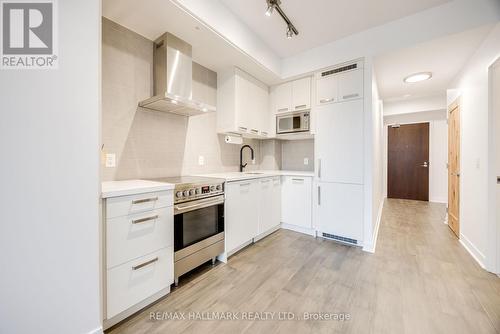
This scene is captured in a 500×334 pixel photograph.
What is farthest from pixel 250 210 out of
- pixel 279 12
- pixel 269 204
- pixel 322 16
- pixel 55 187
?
pixel 322 16

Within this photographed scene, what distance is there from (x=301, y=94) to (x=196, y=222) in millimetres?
2475

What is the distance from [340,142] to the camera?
107 inches

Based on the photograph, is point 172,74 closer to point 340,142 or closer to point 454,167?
point 340,142

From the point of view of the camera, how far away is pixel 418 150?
5.52 metres

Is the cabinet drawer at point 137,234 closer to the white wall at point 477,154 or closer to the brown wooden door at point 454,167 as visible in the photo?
the white wall at point 477,154

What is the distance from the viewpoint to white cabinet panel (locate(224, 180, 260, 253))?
228 centimetres

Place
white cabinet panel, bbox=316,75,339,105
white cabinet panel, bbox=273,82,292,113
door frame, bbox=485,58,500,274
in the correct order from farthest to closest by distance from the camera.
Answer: white cabinet panel, bbox=273,82,292,113 < white cabinet panel, bbox=316,75,339,105 < door frame, bbox=485,58,500,274

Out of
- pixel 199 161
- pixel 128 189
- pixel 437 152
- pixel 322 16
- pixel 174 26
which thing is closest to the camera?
pixel 128 189

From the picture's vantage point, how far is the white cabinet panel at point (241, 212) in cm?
228

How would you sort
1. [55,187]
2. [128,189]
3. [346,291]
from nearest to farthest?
[55,187] < [128,189] < [346,291]

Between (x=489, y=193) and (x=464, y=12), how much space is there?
5.94 feet

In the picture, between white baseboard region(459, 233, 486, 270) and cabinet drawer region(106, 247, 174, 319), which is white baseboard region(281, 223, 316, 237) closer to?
white baseboard region(459, 233, 486, 270)

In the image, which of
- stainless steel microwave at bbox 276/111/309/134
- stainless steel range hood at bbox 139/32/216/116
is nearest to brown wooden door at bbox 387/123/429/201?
stainless steel microwave at bbox 276/111/309/134

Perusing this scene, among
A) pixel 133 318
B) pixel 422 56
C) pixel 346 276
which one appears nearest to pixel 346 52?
pixel 422 56
